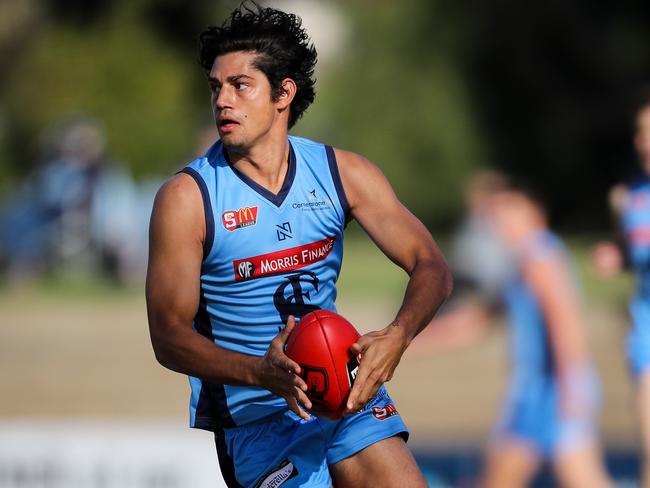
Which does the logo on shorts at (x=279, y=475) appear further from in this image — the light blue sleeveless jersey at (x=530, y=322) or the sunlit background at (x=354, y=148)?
the sunlit background at (x=354, y=148)

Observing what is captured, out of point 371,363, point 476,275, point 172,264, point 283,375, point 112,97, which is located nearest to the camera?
point 283,375

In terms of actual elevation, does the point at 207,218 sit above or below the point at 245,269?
above

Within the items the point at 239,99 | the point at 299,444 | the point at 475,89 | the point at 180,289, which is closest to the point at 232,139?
the point at 239,99

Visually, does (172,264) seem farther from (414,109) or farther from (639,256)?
(414,109)

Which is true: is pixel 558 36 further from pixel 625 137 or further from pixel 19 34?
pixel 19 34

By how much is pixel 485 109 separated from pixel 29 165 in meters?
12.4

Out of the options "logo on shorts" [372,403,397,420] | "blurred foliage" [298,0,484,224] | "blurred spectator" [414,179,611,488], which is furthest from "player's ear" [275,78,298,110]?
"blurred foliage" [298,0,484,224]

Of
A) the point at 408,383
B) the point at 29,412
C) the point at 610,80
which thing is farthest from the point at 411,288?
the point at 610,80

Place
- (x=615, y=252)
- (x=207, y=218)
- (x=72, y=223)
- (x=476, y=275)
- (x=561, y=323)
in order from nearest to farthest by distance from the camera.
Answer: (x=207, y=218) < (x=615, y=252) < (x=561, y=323) < (x=476, y=275) < (x=72, y=223)

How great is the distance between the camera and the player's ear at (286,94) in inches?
192

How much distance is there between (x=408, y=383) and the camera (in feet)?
49.4

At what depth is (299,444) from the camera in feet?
15.6

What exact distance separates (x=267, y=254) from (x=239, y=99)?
0.60 meters

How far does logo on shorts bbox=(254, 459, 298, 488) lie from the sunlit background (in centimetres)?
439
